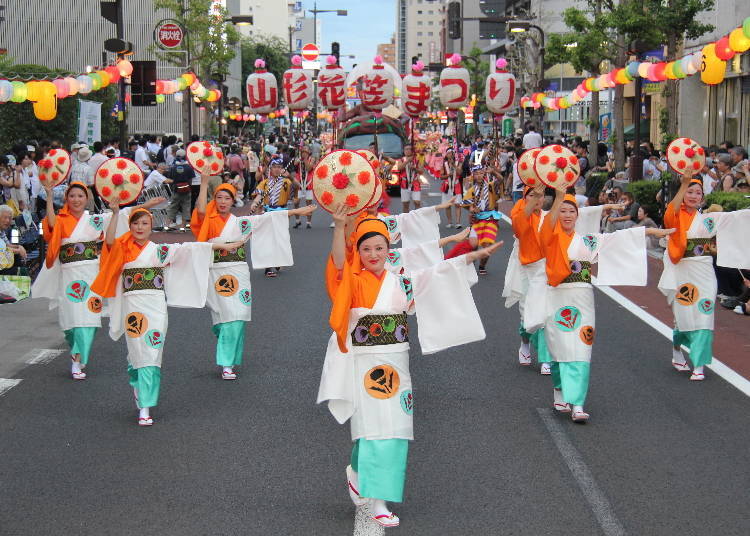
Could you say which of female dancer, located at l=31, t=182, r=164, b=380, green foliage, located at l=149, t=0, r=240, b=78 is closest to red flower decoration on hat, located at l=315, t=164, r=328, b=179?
female dancer, located at l=31, t=182, r=164, b=380

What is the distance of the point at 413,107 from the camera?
85.8 feet

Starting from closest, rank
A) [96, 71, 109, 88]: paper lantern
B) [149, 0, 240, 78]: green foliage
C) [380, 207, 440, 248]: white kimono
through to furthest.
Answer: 1. [380, 207, 440, 248]: white kimono
2. [96, 71, 109, 88]: paper lantern
3. [149, 0, 240, 78]: green foliage

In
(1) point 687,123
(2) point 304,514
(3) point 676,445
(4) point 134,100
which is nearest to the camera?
(2) point 304,514

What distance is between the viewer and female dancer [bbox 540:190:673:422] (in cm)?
738

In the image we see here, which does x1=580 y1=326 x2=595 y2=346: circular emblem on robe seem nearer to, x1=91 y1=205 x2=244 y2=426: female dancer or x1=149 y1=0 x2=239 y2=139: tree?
x1=91 y1=205 x2=244 y2=426: female dancer

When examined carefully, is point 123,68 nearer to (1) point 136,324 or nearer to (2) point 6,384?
(2) point 6,384

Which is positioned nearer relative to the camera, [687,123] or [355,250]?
[355,250]

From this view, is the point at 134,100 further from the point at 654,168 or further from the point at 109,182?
the point at 109,182

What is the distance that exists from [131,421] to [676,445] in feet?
12.9

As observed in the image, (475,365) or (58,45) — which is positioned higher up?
(58,45)

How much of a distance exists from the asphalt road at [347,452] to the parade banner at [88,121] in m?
9.69

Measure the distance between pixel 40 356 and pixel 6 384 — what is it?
116cm

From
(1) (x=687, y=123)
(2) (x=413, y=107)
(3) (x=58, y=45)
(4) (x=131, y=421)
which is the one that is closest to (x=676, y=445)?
(4) (x=131, y=421)

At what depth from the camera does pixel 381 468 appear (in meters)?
5.40
